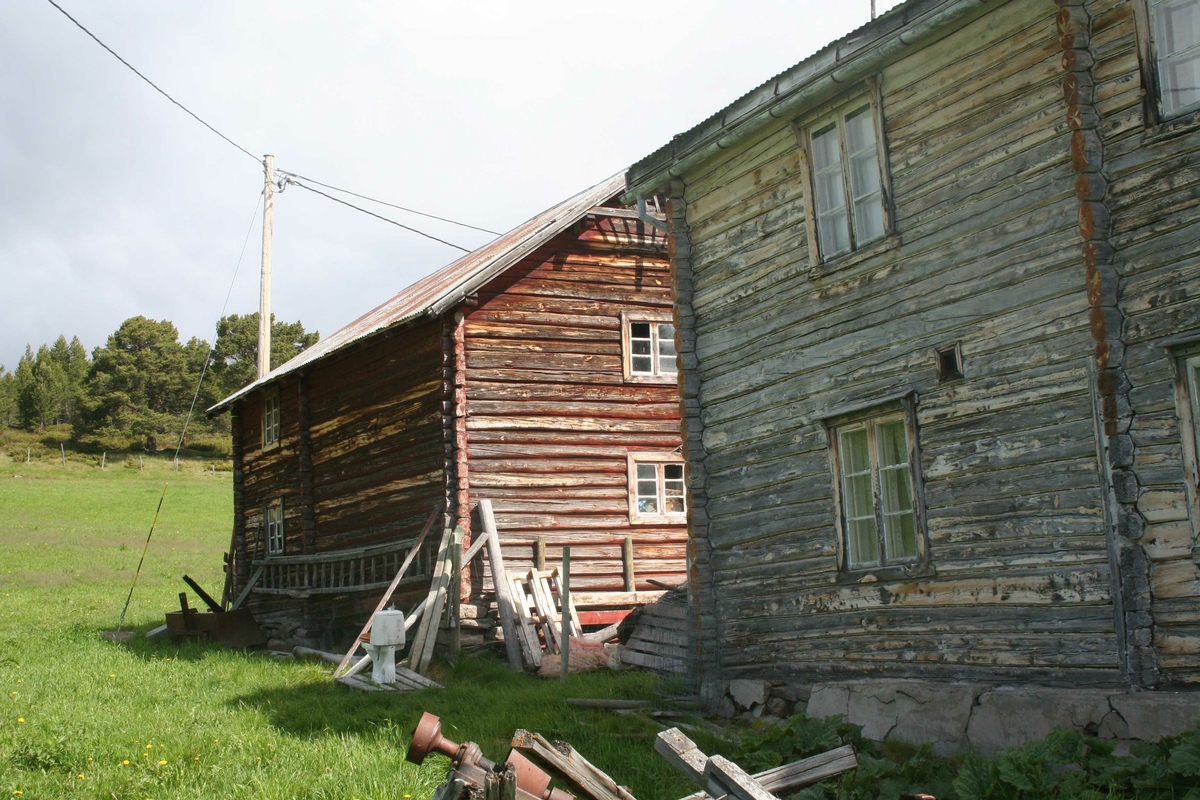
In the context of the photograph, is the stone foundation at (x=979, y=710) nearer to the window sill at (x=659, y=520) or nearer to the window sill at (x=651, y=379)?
the window sill at (x=659, y=520)

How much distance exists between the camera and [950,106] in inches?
367

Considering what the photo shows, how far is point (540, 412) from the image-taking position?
57.7 feet

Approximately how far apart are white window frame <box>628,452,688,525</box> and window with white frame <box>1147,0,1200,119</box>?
11115mm

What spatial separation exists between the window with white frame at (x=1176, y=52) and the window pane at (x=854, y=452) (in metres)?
3.74

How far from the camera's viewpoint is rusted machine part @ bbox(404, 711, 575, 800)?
5.11 metres

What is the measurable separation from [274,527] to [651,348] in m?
10.0

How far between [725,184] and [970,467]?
440 cm

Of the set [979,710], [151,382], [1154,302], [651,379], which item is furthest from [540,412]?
[151,382]

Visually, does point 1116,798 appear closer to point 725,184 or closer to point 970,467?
point 970,467

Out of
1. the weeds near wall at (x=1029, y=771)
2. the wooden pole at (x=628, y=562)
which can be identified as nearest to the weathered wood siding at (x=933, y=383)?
the weeds near wall at (x=1029, y=771)

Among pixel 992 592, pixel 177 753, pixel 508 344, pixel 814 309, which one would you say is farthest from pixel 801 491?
pixel 508 344

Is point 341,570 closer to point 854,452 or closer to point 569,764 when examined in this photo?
point 854,452

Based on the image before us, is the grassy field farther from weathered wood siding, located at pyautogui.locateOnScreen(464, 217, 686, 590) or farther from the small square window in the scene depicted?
the small square window

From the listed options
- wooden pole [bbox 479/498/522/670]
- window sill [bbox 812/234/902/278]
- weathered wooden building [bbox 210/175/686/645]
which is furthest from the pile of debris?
weathered wooden building [bbox 210/175/686/645]
